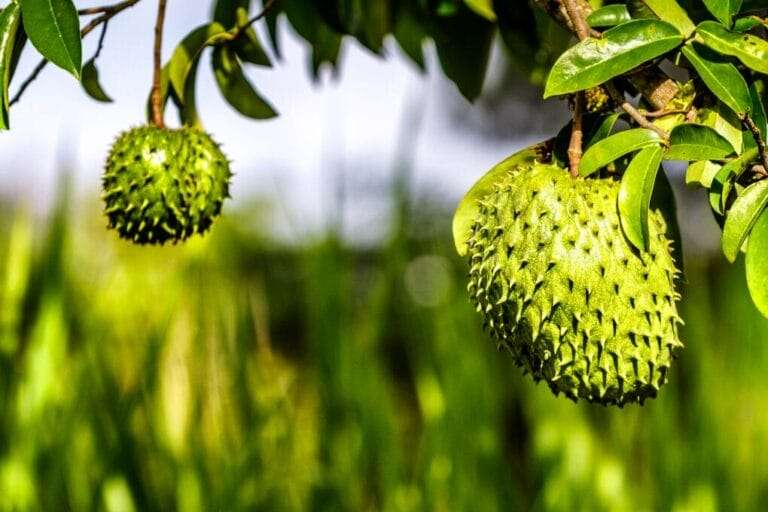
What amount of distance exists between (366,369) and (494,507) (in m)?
0.57

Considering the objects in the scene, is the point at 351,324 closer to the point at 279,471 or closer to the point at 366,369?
the point at 366,369

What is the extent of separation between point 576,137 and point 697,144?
5.9 inches

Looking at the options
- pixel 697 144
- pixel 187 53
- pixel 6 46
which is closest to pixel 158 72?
pixel 187 53

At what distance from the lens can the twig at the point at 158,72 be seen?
108cm

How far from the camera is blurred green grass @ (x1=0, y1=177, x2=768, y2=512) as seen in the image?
2754mm

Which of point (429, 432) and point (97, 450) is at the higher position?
point (97, 450)

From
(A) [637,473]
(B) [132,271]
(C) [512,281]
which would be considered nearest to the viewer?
(C) [512,281]

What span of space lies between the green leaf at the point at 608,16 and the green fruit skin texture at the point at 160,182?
597mm

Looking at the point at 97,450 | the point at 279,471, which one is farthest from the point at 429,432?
the point at 97,450

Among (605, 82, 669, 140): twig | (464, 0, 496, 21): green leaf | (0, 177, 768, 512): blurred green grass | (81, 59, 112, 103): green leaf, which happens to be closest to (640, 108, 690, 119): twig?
(605, 82, 669, 140): twig

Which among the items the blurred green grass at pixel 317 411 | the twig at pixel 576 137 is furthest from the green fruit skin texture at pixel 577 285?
the blurred green grass at pixel 317 411

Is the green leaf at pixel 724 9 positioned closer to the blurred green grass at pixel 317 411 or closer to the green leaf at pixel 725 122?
the green leaf at pixel 725 122

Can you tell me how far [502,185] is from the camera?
95 centimetres

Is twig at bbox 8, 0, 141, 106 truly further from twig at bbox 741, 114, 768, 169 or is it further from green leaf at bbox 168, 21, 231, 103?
twig at bbox 741, 114, 768, 169
